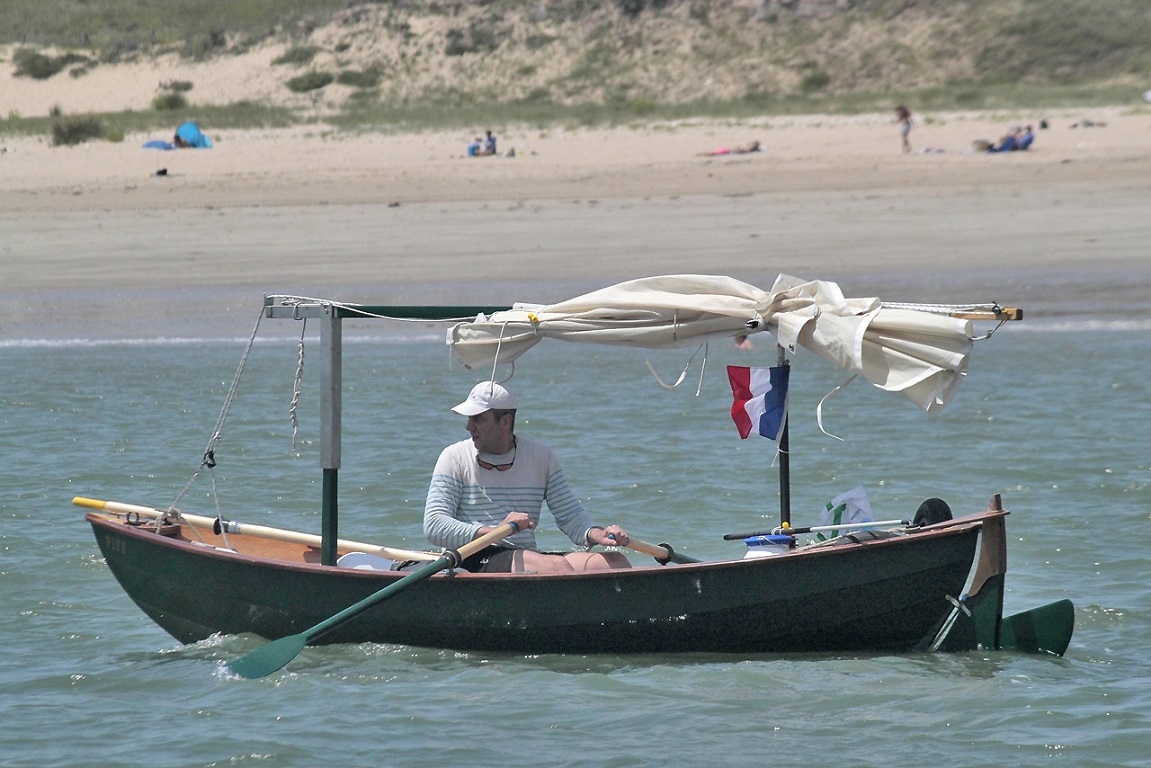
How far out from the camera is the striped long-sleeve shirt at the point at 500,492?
7383 millimetres

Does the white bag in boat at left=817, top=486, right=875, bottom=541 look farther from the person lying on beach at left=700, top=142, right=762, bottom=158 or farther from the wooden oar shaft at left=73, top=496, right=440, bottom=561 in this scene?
the person lying on beach at left=700, top=142, right=762, bottom=158

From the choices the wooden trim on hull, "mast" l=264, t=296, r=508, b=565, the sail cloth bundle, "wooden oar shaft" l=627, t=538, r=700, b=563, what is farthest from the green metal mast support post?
"wooden oar shaft" l=627, t=538, r=700, b=563

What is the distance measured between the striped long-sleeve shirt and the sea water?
0.63 metres

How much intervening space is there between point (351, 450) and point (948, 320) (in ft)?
23.2

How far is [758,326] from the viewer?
22.1 feet

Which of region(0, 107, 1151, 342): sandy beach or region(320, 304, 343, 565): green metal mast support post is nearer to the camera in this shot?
region(320, 304, 343, 565): green metal mast support post

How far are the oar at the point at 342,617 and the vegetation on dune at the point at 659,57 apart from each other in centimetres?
2467

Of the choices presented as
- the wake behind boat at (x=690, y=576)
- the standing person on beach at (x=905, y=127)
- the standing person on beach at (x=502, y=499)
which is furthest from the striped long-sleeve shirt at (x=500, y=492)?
the standing person on beach at (x=905, y=127)


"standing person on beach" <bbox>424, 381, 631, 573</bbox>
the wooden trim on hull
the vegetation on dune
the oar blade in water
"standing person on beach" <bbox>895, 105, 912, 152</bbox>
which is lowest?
the oar blade in water

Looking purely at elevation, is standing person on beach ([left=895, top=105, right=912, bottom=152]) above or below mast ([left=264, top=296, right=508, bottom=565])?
above

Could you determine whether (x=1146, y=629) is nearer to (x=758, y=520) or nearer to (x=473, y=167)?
(x=758, y=520)

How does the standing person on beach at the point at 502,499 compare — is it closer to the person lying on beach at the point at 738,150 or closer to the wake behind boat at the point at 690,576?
the wake behind boat at the point at 690,576

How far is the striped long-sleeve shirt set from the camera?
7.38m

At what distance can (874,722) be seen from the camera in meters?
6.59
